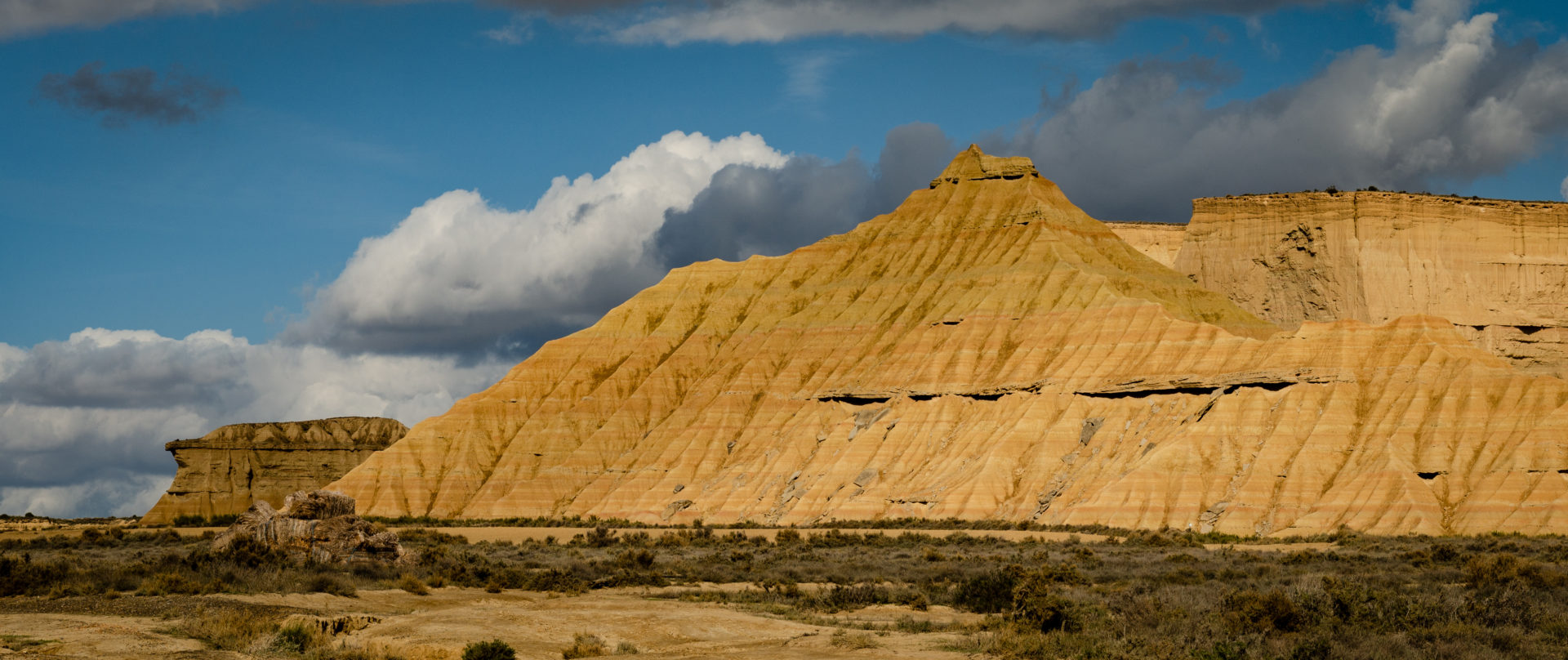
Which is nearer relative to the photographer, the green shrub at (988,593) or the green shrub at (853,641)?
the green shrub at (853,641)

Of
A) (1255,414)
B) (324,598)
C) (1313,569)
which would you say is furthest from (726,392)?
(324,598)

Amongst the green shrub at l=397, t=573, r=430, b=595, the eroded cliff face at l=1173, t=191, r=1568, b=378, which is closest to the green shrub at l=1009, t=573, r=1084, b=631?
the green shrub at l=397, t=573, r=430, b=595

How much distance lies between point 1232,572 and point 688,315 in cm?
7709

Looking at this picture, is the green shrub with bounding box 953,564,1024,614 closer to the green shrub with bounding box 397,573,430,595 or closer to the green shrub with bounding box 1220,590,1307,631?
the green shrub with bounding box 1220,590,1307,631

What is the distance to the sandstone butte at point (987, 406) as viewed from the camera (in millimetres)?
59812

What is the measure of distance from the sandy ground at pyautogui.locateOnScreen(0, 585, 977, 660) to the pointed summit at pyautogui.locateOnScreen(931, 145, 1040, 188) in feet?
268

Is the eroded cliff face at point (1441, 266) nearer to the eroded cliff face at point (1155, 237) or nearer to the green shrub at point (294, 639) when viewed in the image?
the eroded cliff face at point (1155, 237)

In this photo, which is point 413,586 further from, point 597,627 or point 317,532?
point 597,627

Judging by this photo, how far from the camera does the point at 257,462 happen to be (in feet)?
351

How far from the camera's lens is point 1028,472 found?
232 feet

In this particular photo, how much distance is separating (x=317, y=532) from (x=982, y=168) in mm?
81744

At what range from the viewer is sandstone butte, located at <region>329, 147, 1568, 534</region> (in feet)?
196

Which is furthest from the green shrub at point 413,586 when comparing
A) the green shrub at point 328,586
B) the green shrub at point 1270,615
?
the green shrub at point 1270,615

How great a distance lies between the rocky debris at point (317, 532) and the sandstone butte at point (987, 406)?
120 ft
